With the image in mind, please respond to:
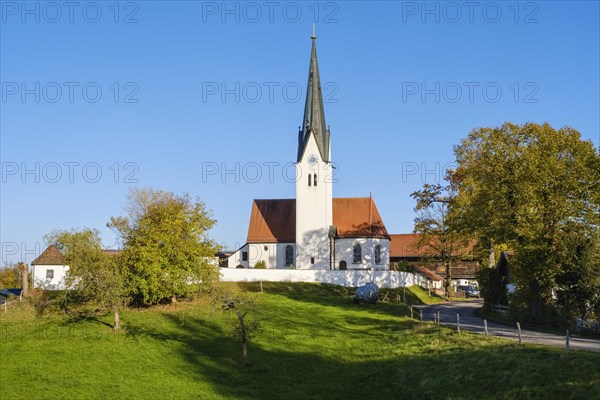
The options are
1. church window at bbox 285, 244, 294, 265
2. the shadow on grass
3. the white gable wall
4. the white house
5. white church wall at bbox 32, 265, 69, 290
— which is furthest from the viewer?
church window at bbox 285, 244, 294, 265

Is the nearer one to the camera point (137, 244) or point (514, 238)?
point (514, 238)

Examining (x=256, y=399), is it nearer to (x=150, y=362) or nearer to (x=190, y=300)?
(x=150, y=362)

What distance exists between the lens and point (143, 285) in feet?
141

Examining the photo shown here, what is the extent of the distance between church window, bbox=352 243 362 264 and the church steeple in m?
9.81

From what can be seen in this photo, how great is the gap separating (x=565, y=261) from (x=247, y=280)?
3108 cm

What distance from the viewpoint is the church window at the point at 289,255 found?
69.2 meters

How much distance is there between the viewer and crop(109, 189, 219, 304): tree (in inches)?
1719

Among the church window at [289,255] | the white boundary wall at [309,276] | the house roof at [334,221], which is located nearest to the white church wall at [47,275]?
the white boundary wall at [309,276]

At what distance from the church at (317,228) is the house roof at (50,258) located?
18836mm

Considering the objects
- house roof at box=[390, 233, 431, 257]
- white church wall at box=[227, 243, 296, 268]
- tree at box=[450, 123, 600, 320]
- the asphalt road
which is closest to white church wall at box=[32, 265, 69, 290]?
white church wall at box=[227, 243, 296, 268]

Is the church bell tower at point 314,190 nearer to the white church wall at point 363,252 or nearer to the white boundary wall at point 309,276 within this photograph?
the white church wall at point 363,252

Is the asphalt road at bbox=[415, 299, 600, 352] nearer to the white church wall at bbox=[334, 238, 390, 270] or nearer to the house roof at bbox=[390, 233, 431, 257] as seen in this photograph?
the white church wall at bbox=[334, 238, 390, 270]

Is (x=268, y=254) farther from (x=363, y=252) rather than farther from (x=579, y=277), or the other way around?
(x=579, y=277)

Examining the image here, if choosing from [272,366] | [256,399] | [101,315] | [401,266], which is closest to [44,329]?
[101,315]
